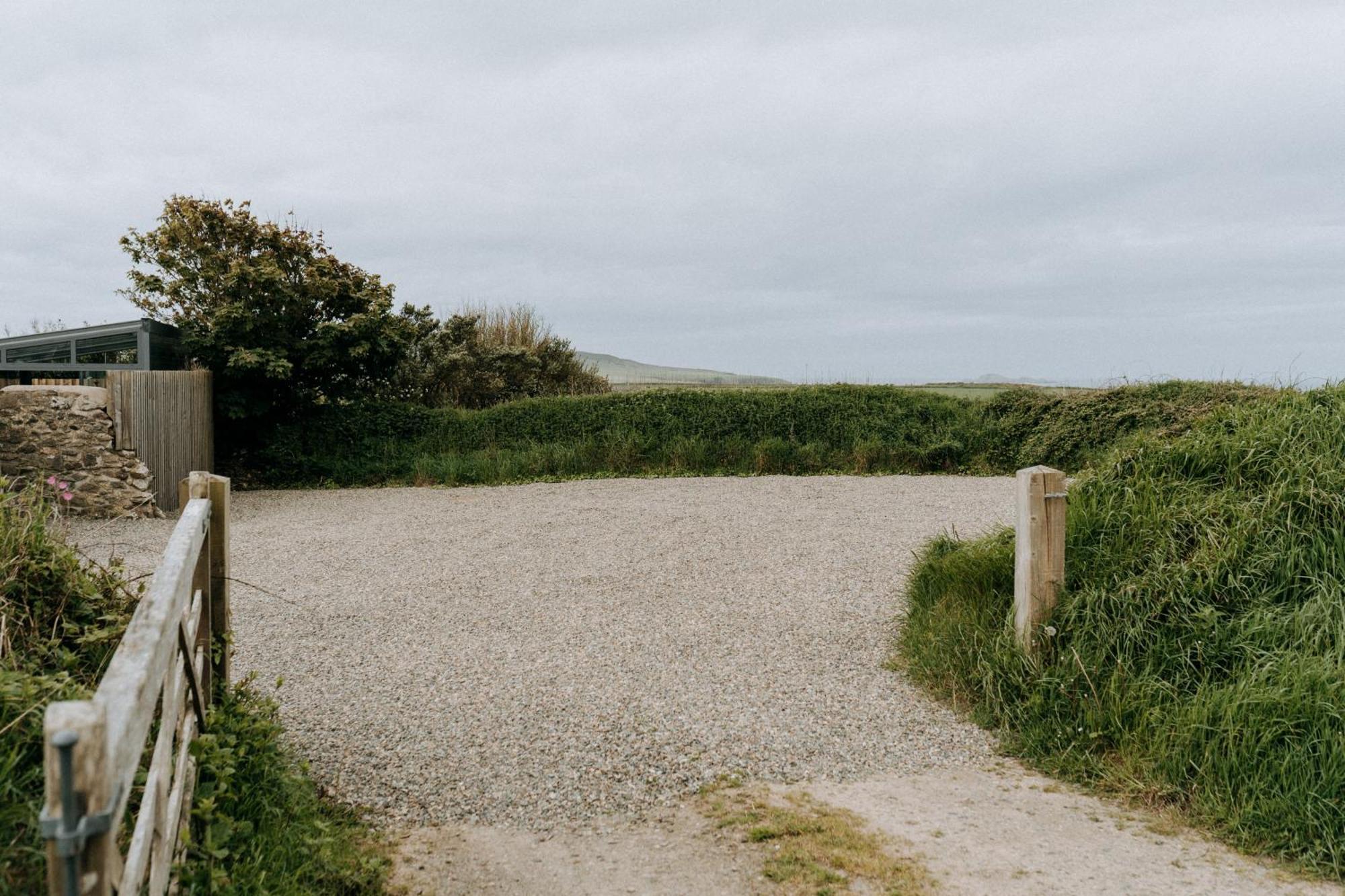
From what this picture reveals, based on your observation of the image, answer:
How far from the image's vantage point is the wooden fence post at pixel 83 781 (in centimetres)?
135

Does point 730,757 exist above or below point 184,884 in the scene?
below

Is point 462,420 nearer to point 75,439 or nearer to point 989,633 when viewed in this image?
point 75,439

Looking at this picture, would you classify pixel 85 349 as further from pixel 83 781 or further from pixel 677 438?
pixel 83 781

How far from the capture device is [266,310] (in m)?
13.6

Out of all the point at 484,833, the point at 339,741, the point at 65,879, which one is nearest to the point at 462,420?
the point at 339,741

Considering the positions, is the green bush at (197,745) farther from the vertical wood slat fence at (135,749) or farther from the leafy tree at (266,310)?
the leafy tree at (266,310)

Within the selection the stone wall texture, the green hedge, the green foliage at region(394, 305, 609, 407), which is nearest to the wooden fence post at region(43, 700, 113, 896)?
the stone wall texture

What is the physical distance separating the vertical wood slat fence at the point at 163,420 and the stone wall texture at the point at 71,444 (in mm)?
174

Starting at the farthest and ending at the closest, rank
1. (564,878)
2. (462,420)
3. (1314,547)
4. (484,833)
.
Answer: (462,420) < (1314,547) < (484,833) < (564,878)

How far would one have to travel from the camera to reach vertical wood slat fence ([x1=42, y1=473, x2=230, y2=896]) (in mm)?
1373

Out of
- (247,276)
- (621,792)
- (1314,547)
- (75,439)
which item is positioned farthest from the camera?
(247,276)

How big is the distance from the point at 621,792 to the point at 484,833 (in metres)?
0.62

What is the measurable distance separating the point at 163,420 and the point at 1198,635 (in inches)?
477

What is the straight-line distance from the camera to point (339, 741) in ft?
14.5
